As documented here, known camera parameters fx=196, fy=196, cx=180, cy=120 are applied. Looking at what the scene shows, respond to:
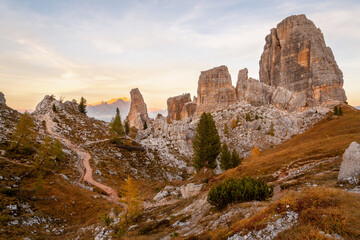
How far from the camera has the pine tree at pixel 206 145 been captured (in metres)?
48.2

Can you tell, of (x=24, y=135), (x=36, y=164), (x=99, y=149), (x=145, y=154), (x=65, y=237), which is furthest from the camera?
(x=145, y=154)

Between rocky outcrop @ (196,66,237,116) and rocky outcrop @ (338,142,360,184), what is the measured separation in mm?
150928

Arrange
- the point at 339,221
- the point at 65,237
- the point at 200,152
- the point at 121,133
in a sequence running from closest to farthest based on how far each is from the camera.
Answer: the point at 339,221 < the point at 65,237 < the point at 200,152 < the point at 121,133

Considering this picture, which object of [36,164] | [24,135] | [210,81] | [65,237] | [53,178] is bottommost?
[65,237]

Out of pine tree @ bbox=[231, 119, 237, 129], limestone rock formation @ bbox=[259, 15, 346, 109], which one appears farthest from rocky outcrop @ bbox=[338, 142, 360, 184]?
limestone rock formation @ bbox=[259, 15, 346, 109]

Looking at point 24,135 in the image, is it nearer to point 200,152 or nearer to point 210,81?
point 200,152

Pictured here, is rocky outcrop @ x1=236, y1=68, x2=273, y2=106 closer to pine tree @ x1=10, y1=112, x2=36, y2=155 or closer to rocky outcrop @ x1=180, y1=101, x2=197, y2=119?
rocky outcrop @ x1=180, y1=101, x2=197, y2=119

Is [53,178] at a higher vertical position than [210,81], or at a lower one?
lower

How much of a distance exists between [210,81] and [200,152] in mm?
133323

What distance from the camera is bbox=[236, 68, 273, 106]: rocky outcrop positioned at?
150 m

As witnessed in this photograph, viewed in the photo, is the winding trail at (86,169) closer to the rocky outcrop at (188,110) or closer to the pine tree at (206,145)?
the pine tree at (206,145)

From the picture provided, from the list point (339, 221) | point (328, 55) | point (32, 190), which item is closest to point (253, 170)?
point (339, 221)

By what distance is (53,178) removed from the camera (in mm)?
38000

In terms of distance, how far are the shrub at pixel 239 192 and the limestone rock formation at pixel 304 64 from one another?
5994 inches
